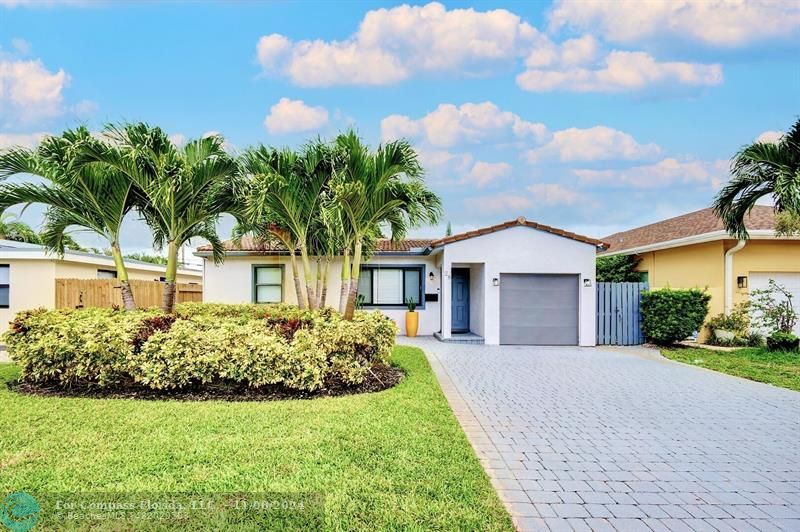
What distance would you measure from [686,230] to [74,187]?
61.6 ft

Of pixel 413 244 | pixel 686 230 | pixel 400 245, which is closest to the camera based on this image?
pixel 686 230

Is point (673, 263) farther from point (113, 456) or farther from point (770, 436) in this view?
point (113, 456)

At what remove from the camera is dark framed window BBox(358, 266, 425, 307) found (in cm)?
1616

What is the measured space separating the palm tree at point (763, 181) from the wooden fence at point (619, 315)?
3.30 meters

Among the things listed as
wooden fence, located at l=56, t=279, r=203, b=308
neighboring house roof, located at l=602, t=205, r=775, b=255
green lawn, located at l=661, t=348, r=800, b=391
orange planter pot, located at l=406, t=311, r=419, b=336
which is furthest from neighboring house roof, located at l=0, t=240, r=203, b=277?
neighboring house roof, located at l=602, t=205, r=775, b=255

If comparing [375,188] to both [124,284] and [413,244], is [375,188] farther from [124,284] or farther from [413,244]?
[413,244]

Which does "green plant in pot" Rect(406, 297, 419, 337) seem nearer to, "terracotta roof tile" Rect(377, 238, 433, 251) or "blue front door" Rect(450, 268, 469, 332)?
"blue front door" Rect(450, 268, 469, 332)

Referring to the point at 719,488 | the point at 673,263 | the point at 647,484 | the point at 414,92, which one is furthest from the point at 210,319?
the point at 673,263

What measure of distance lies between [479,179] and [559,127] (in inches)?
135

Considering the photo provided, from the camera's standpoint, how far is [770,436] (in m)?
5.43

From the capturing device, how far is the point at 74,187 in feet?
27.8

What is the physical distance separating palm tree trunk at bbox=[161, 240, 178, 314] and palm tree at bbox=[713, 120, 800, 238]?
13.4m

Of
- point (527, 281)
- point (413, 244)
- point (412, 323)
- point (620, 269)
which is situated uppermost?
point (413, 244)

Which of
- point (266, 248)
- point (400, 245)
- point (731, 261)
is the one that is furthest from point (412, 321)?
point (731, 261)
